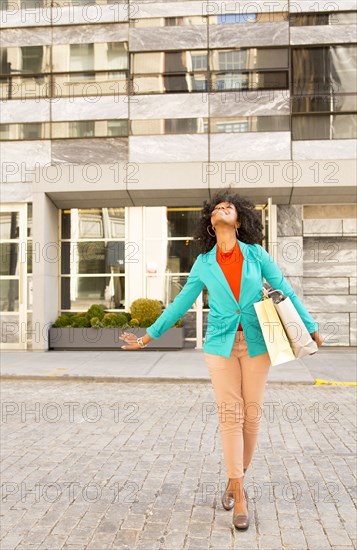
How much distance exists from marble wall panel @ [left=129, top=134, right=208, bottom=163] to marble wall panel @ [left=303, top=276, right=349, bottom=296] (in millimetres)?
4594

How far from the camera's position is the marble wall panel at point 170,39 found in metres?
17.6

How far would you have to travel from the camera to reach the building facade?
1705 cm

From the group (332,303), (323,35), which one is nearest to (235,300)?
(332,303)

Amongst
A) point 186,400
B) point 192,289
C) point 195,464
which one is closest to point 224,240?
point 192,289

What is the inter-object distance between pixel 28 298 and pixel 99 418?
1023 centimetres

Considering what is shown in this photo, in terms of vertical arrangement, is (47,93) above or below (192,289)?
above

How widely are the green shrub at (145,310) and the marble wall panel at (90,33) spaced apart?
7.51m

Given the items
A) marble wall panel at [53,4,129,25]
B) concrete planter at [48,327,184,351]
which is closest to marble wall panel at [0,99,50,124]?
marble wall panel at [53,4,129,25]

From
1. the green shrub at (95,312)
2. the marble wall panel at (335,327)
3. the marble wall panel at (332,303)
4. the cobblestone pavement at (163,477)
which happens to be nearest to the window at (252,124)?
the marble wall panel at (332,303)

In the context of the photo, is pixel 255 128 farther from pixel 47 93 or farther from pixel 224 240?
pixel 224 240

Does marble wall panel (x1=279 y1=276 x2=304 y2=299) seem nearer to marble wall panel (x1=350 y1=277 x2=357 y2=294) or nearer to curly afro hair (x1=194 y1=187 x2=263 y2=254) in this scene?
marble wall panel (x1=350 y1=277 x2=357 y2=294)

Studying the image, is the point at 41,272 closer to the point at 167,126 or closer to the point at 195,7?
the point at 167,126

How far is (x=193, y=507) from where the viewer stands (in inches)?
179

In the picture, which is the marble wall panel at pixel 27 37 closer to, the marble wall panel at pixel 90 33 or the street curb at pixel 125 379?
the marble wall panel at pixel 90 33
